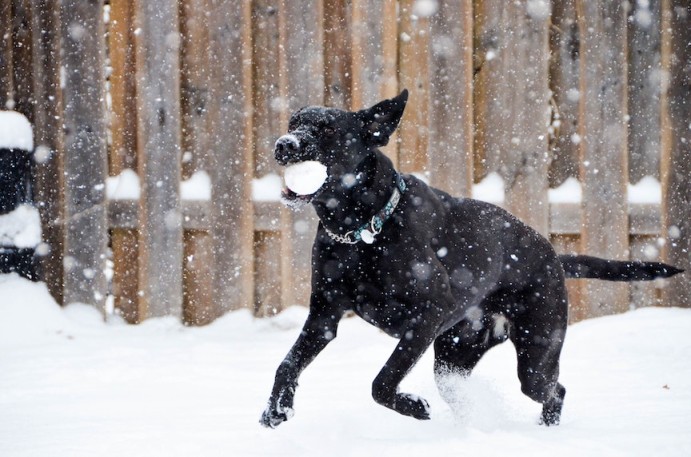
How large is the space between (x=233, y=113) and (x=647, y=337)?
2.69 meters

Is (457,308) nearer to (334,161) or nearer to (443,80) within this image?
(334,161)

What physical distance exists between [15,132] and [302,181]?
8.41 ft

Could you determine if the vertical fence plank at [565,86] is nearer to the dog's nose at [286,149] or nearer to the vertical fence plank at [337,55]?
the vertical fence plank at [337,55]

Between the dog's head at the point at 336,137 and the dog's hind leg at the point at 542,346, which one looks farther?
the dog's hind leg at the point at 542,346

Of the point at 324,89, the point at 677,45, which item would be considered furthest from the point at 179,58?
the point at 677,45

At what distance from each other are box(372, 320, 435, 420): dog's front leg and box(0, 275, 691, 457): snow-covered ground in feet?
0.36

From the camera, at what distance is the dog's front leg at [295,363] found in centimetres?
273

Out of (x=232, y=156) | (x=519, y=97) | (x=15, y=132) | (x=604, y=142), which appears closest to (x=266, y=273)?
(x=232, y=156)

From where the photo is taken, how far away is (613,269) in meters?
3.38

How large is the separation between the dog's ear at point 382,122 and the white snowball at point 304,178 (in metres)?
0.31

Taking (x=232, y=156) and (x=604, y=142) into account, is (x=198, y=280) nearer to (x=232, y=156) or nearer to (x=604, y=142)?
(x=232, y=156)

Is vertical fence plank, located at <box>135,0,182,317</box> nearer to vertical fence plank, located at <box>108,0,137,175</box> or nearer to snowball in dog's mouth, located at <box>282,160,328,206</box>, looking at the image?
vertical fence plank, located at <box>108,0,137,175</box>

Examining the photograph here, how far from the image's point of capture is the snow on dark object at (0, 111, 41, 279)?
446 centimetres

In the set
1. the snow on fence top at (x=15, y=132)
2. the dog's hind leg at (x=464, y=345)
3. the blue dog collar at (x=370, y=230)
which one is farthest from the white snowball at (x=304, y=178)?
the snow on fence top at (x=15, y=132)
